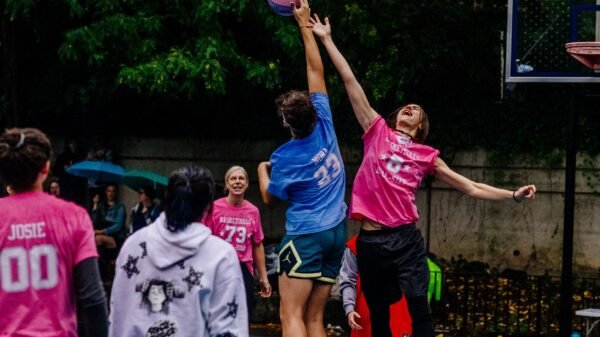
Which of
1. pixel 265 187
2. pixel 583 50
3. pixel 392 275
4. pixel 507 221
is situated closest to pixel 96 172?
pixel 507 221

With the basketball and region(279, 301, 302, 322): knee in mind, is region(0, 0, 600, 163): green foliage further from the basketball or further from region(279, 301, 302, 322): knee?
region(279, 301, 302, 322): knee

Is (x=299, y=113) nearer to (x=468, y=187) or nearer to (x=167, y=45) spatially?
(x=468, y=187)

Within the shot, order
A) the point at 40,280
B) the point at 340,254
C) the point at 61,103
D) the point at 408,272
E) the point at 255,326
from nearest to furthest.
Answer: the point at 40,280 < the point at 408,272 < the point at 340,254 < the point at 255,326 < the point at 61,103

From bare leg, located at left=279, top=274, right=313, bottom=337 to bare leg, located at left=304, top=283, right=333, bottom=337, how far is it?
9cm

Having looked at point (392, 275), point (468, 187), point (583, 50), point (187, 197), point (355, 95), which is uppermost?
point (583, 50)

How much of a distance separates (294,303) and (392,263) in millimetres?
775

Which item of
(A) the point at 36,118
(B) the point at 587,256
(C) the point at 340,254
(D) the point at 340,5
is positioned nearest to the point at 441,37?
(D) the point at 340,5

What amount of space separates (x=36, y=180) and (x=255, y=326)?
31.6 ft

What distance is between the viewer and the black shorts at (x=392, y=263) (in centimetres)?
755

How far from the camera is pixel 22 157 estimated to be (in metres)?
5.05

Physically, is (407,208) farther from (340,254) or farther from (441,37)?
(441,37)

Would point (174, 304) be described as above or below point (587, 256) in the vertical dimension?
above

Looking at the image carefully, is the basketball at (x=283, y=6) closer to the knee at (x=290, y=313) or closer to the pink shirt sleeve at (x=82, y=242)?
the knee at (x=290, y=313)

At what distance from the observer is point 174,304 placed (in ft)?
17.1
